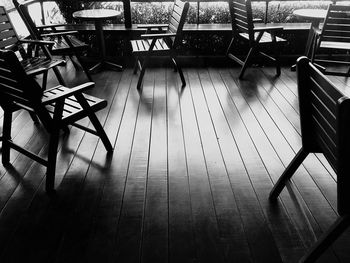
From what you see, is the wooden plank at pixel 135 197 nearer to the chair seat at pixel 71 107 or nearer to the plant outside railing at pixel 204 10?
the chair seat at pixel 71 107

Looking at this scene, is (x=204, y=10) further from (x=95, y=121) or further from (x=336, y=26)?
(x=95, y=121)

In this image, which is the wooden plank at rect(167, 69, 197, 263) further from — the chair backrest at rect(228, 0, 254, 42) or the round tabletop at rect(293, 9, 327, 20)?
the round tabletop at rect(293, 9, 327, 20)

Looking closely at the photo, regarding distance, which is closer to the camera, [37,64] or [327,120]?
[327,120]

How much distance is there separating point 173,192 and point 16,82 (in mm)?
1173

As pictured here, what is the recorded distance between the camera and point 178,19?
11.8ft

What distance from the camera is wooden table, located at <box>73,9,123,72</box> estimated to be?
3.77m

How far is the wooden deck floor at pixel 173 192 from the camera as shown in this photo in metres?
1.60

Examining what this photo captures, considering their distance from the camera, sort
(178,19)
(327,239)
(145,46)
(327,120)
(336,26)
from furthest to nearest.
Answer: (145,46), (178,19), (336,26), (327,239), (327,120)

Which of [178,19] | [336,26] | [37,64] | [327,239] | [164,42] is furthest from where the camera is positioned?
[164,42]

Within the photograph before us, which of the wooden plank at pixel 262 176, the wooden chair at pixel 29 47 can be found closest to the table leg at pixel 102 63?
→ the wooden chair at pixel 29 47

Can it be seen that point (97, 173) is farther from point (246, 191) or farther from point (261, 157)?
point (261, 157)

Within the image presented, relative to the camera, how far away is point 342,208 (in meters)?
1.26

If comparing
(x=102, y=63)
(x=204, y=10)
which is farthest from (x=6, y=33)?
(x=204, y=10)

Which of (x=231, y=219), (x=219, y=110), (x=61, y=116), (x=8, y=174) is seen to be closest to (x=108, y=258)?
(x=231, y=219)
